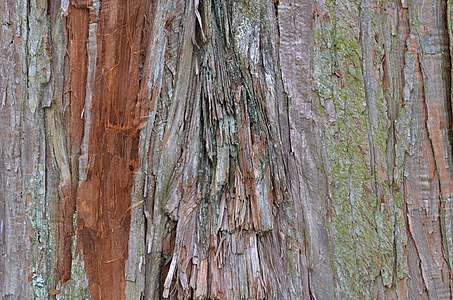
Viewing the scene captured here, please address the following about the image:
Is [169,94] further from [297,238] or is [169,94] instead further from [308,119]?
[297,238]

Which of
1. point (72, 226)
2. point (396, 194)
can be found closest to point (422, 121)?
point (396, 194)

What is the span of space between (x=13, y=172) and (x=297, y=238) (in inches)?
26.8

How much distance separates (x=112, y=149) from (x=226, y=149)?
26cm

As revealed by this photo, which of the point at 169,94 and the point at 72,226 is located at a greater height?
the point at 169,94

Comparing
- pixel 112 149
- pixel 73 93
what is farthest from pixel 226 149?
pixel 73 93

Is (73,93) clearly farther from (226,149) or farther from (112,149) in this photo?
(226,149)

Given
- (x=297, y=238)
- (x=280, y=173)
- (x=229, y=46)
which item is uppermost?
(x=229, y=46)

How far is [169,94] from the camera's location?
43.6 inches

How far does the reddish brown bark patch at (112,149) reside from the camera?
43.3 inches

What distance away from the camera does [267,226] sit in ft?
3.62

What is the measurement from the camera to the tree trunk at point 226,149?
1095mm

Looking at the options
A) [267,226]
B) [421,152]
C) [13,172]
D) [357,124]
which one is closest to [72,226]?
[13,172]

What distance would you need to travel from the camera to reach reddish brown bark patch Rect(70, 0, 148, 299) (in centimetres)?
110

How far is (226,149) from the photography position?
109 cm
